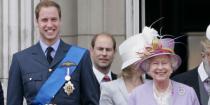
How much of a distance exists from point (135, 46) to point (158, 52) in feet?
1.92

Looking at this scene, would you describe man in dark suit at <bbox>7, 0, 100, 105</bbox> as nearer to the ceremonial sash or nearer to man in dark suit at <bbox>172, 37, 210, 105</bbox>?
the ceremonial sash

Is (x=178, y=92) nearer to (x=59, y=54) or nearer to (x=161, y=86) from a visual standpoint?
(x=161, y=86)

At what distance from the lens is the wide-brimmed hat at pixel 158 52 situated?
4.64 metres

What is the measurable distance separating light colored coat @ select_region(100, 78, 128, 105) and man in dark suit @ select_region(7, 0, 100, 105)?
219 mm

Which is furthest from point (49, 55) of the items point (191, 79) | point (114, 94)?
point (191, 79)

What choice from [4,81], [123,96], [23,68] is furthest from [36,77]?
[4,81]

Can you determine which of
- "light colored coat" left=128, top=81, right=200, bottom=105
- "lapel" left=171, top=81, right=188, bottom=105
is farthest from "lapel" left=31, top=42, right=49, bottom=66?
"lapel" left=171, top=81, right=188, bottom=105

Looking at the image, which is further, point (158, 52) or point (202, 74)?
point (202, 74)

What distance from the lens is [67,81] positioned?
485 centimetres

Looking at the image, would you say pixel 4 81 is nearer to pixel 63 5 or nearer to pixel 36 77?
pixel 63 5

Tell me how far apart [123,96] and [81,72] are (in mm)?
436

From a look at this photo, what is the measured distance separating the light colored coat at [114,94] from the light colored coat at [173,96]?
0.46 m

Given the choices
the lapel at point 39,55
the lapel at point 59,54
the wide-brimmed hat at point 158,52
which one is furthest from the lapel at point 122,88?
the lapel at point 39,55

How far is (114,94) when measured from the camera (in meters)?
5.18
